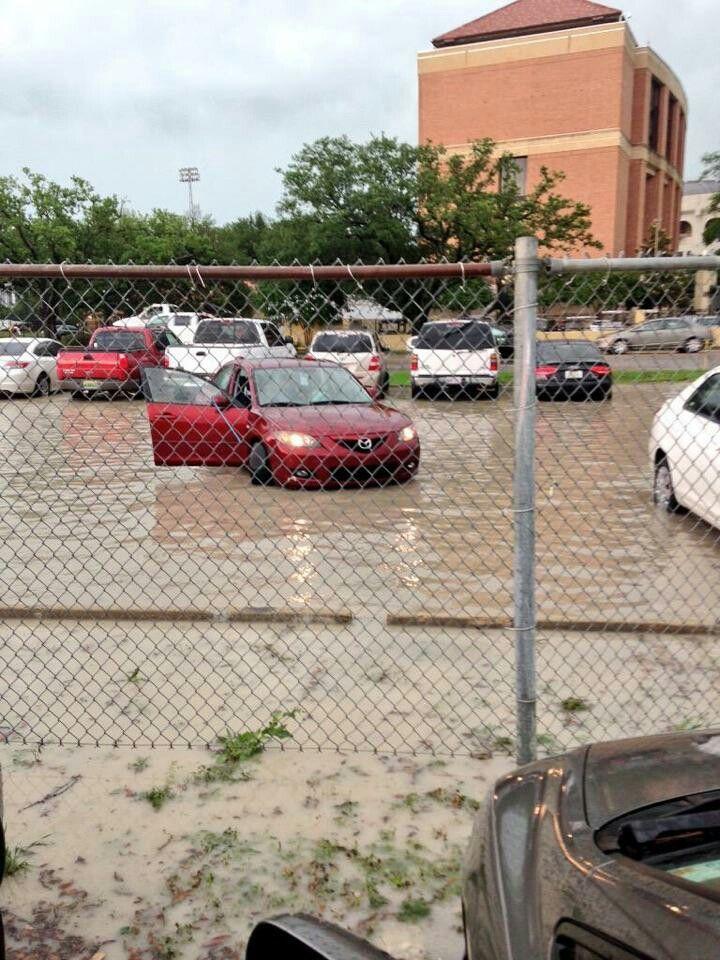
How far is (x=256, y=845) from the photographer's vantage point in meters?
3.37

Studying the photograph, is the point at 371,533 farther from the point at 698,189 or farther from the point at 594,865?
the point at 698,189

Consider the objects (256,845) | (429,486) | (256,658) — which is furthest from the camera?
(429,486)

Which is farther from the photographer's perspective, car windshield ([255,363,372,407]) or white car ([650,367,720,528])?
car windshield ([255,363,372,407])

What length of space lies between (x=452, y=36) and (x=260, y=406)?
169ft

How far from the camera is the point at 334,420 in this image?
9422 mm

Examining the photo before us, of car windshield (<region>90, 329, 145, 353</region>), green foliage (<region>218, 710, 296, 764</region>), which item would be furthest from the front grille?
green foliage (<region>218, 710, 296, 764</region>)

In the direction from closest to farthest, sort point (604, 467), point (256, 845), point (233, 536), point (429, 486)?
point (256, 845) → point (233, 536) → point (429, 486) → point (604, 467)

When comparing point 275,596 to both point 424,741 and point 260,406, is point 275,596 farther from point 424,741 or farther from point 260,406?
point 260,406

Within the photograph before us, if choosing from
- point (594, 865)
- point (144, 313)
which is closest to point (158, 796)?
point (594, 865)

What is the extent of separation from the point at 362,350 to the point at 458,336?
167cm

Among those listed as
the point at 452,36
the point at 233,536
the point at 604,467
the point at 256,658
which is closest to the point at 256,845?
the point at 256,658

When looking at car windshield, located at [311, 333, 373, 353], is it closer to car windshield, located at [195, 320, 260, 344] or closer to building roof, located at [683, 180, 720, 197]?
car windshield, located at [195, 320, 260, 344]

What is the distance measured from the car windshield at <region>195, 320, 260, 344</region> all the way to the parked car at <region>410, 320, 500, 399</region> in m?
1.20

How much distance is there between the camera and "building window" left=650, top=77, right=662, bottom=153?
55.2 metres
